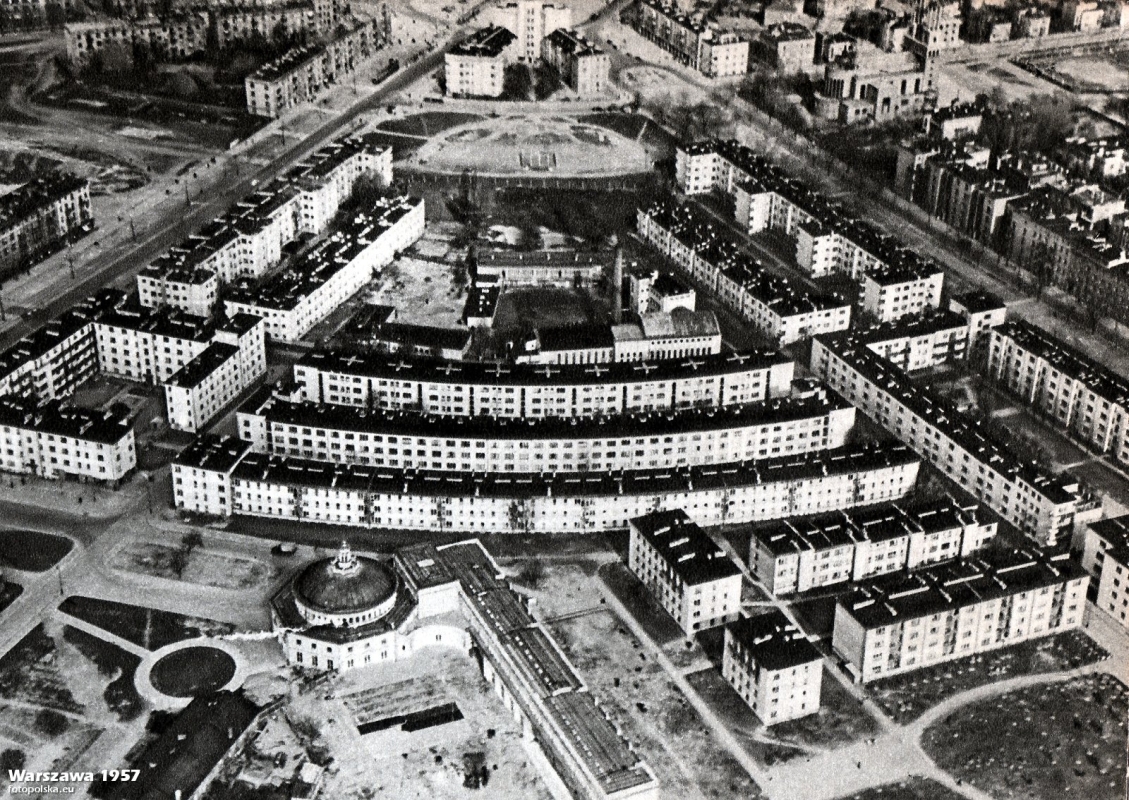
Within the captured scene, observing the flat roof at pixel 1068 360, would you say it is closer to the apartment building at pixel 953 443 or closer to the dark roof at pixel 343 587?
the apartment building at pixel 953 443

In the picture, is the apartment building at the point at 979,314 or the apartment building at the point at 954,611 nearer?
the apartment building at the point at 954,611

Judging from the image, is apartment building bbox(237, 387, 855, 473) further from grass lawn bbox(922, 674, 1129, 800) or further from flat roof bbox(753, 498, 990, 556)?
grass lawn bbox(922, 674, 1129, 800)

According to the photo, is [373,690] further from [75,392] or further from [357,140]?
[357,140]

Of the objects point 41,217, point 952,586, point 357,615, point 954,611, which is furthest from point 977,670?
point 41,217

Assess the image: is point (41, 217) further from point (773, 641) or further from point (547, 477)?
point (773, 641)

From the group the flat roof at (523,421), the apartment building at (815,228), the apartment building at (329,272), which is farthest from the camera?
the apartment building at (815,228)

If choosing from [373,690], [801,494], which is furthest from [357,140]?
[373,690]

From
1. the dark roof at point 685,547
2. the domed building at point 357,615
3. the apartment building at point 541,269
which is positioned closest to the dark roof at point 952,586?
the dark roof at point 685,547

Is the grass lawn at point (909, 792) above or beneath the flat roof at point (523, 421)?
beneath
